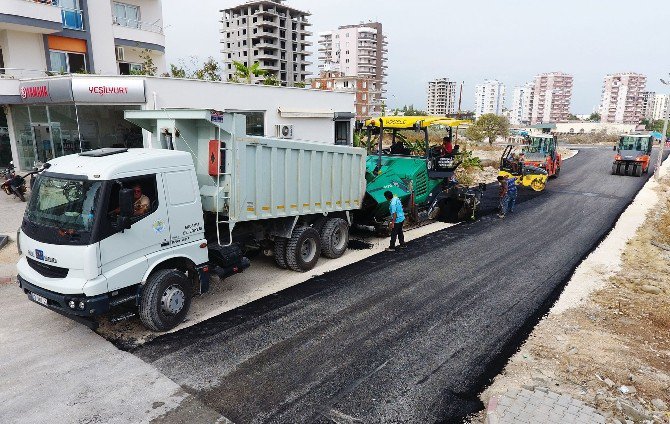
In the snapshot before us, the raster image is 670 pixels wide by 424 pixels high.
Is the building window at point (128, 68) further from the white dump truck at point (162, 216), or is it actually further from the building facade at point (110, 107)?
the white dump truck at point (162, 216)

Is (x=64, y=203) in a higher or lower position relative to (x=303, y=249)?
higher

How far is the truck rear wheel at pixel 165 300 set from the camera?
20.2 ft

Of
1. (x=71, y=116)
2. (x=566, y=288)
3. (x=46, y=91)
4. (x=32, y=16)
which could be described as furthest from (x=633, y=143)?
(x=32, y=16)

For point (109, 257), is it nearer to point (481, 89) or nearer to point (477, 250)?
point (477, 250)

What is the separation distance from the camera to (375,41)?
12025 cm

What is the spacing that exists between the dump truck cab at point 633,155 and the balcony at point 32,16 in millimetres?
29796

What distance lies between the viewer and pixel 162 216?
628 centimetres

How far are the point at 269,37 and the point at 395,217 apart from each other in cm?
7398

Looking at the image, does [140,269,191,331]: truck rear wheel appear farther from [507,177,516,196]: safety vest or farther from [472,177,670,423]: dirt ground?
[507,177,516,196]: safety vest

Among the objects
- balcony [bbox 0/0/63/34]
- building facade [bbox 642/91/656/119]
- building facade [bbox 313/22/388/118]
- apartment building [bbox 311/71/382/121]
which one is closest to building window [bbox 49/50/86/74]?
balcony [bbox 0/0/63/34]

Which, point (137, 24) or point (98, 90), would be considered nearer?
point (98, 90)

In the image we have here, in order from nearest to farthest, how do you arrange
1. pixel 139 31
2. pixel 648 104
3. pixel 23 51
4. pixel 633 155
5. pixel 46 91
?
pixel 46 91, pixel 23 51, pixel 139 31, pixel 633 155, pixel 648 104

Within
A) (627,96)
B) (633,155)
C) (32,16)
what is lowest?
(633,155)

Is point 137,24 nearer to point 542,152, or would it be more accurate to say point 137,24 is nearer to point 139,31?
point 139,31
